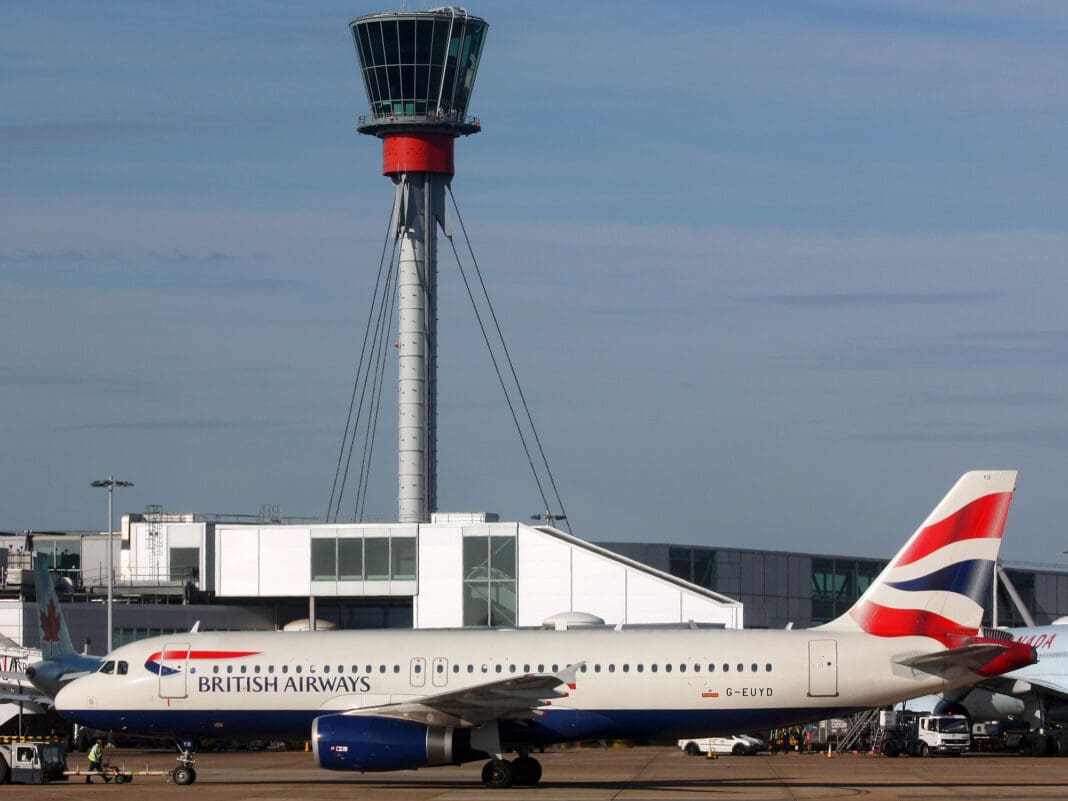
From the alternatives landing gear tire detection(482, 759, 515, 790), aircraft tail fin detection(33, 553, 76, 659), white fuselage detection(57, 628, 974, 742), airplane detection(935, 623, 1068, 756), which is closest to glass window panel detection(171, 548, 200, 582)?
aircraft tail fin detection(33, 553, 76, 659)

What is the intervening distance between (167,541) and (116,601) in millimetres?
4189

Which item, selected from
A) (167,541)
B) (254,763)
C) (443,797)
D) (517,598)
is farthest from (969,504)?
(167,541)

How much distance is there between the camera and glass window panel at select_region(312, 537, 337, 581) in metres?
82.7

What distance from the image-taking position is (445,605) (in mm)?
80625

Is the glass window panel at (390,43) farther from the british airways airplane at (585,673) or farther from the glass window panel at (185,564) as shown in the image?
the british airways airplane at (585,673)

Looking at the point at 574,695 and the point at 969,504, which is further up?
the point at 969,504

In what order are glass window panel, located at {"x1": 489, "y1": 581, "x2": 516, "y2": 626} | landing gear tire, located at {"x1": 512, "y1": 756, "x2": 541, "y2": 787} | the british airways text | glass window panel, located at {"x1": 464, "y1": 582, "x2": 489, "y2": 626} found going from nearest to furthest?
landing gear tire, located at {"x1": 512, "y1": 756, "x2": 541, "y2": 787}
the british airways text
glass window panel, located at {"x1": 489, "y1": 581, "x2": 516, "y2": 626}
glass window panel, located at {"x1": 464, "y1": 582, "x2": 489, "y2": 626}

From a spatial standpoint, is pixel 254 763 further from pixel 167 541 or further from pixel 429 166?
pixel 429 166

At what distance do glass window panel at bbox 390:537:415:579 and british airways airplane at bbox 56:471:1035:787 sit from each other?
39393 mm

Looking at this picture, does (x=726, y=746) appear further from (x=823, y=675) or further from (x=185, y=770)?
(x=185, y=770)

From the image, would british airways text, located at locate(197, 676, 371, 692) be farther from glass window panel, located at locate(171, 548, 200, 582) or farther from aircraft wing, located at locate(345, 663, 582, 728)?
glass window panel, located at locate(171, 548, 200, 582)

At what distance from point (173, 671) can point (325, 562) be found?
40943 mm

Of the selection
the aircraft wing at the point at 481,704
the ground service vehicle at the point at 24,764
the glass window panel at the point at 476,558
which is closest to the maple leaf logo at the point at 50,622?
the ground service vehicle at the point at 24,764

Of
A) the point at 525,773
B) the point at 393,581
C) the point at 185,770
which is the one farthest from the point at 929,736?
the point at 393,581
